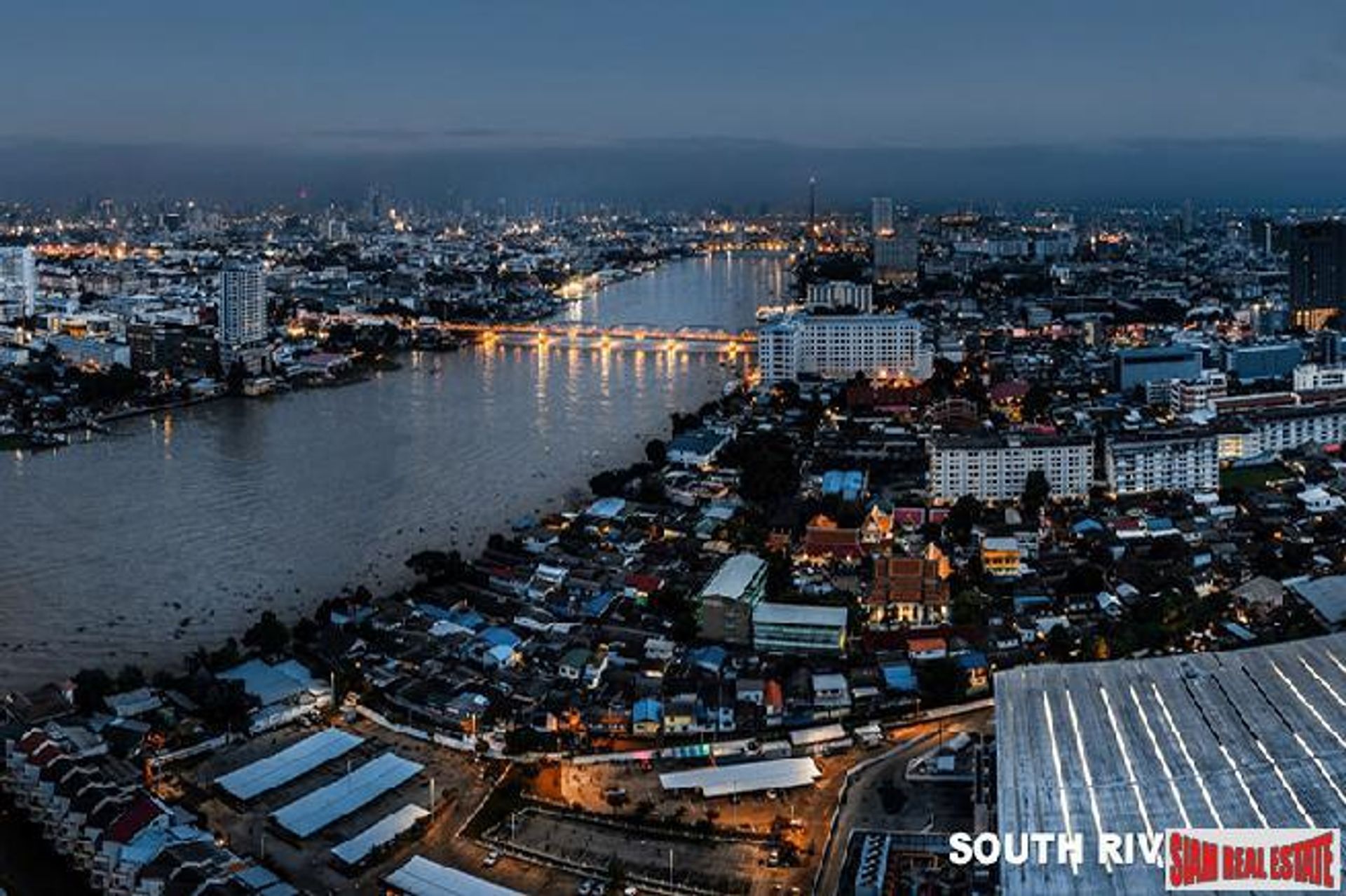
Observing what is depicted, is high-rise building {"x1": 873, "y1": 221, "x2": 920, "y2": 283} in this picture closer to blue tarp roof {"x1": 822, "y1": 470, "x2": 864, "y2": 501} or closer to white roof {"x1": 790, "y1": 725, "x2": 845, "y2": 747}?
blue tarp roof {"x1": 822, "y1": 470, "x2": 864, "y2": 501}

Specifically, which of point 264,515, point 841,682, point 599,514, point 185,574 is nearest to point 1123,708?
point 841,682

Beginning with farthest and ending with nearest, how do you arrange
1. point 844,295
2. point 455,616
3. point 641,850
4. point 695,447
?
point 844,295 < point 695,447 < point 455,616 < point 641,850

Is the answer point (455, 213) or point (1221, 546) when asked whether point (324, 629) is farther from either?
point (455, 213)

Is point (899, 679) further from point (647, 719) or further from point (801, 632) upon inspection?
point (647, 719)

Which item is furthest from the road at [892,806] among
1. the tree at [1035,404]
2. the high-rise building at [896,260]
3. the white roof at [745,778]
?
the high-rise building at [896,260]

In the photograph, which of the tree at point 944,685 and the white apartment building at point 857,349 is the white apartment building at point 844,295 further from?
the tree at point 944,685

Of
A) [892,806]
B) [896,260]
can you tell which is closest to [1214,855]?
[892,806]
